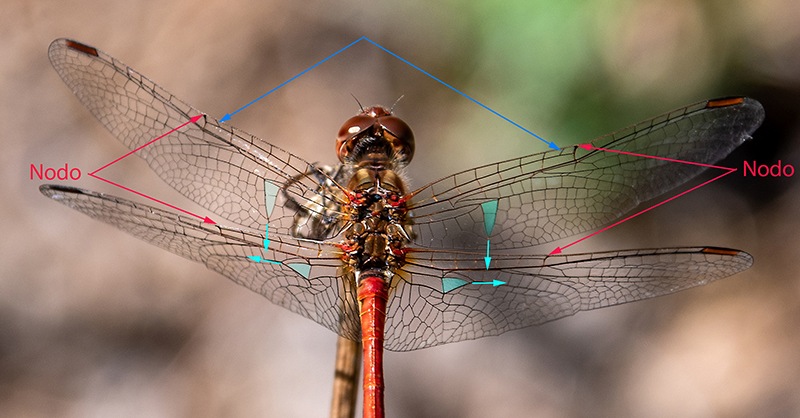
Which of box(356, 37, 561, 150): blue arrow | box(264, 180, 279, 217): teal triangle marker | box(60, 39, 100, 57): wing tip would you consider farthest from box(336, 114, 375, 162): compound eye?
box(356, 37, 561, 150): blue arrow

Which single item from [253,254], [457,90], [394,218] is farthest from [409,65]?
[253,254]

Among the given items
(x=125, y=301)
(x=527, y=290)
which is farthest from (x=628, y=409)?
(x=125, y=301)

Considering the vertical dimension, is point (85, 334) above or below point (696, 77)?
below

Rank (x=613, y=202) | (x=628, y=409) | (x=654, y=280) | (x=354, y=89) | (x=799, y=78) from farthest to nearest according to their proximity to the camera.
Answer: (x=354, y=89)
(x=799, y=78)
(x=628, y=409)
(x=613, y=202)
(x=654, y=280)

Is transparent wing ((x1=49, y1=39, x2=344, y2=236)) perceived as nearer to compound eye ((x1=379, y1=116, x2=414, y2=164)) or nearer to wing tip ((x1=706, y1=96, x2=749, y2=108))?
compound eye ((x1=379, y1=116, x2=414, y2=164))

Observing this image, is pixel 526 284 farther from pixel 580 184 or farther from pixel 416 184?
pixel 416 184

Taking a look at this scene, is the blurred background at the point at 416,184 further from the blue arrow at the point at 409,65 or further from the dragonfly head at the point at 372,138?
the dragonfly head at the point at 372,138

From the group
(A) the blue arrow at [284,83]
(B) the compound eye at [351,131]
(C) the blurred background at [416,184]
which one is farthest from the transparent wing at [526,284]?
(A) the blue arrow at [284,83]

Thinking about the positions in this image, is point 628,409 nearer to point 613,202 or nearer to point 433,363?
point 433,363
